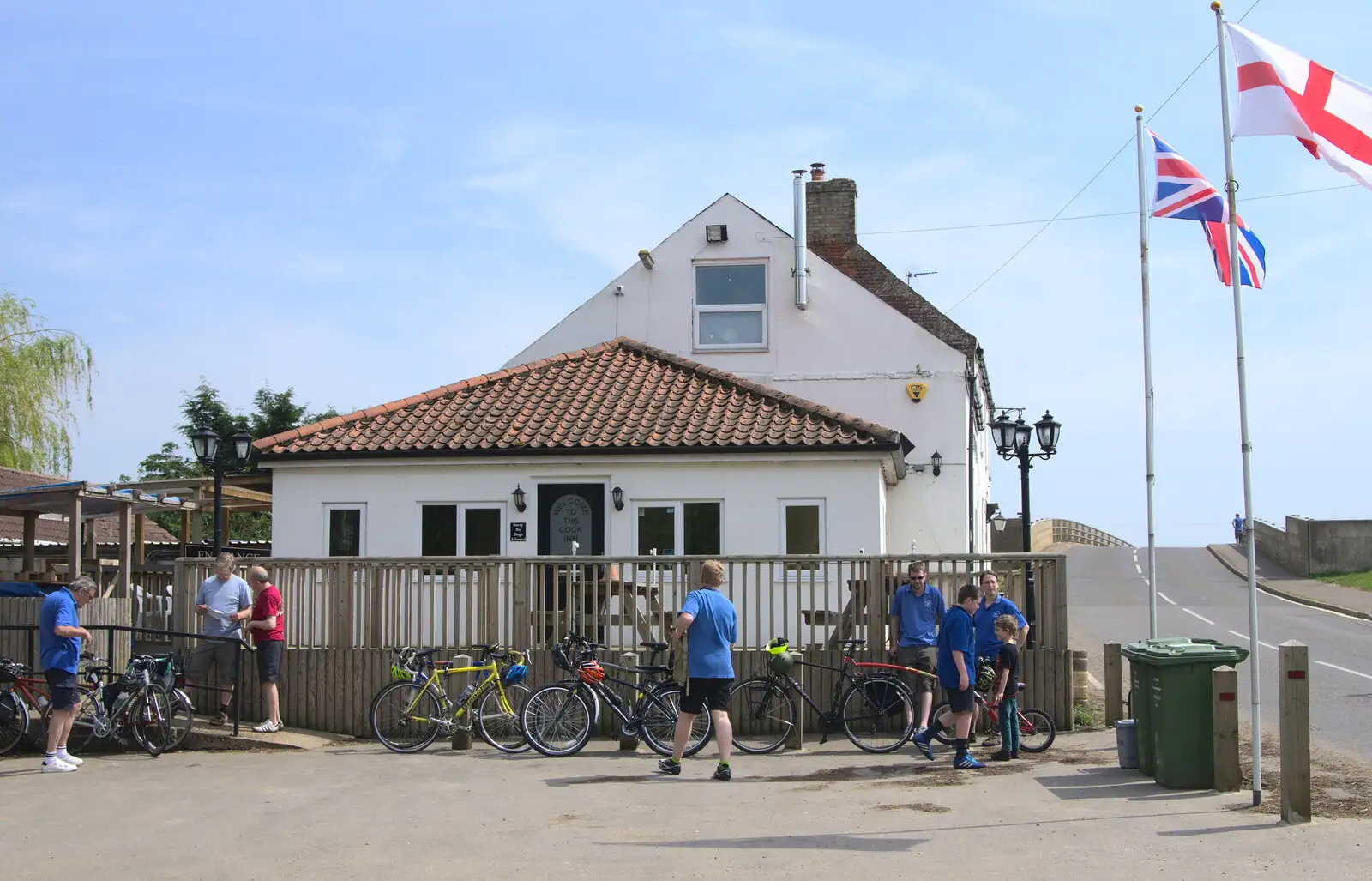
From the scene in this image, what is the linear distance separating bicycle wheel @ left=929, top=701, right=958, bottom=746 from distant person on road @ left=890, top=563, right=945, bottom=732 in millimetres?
259

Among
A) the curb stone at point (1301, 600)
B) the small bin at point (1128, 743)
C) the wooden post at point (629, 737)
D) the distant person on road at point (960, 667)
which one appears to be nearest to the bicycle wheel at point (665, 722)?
the wooden post at point (629, 737)

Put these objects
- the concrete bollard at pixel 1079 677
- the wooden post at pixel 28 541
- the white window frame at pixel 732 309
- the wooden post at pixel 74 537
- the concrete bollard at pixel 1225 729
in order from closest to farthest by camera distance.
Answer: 1. the concrete bollard at pixel 1225 729
2. the concrete bollard at pixel 1079 677
3. the wooden post at pixel 74 537
4. the wooden post at pixel 28 541
5. the white window frame at pixel 732 309

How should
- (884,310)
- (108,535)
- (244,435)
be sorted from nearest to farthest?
(244,435)
(884,310)
(108,535)

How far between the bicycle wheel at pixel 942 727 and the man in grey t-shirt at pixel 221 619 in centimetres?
Result: 689

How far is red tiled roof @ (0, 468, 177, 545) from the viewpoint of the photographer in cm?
2684

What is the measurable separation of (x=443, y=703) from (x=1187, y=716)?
6.97 m

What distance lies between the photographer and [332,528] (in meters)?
18.1

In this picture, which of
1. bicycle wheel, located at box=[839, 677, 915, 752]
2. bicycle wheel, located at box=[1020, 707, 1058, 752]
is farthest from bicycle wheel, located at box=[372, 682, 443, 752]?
bicycle wheel, located at box=[1020, 707, 1058, 752]

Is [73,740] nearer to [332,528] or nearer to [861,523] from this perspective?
[332,528]

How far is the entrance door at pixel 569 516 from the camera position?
704 inches

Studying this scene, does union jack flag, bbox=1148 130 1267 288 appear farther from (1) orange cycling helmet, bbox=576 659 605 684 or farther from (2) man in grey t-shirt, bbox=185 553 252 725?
(2) man in grey t-shirt, bbox=185 553 252 725

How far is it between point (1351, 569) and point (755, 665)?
37968 millimetres

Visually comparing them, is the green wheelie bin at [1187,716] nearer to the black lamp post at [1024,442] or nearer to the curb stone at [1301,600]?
the black lamp post at [1024,442]

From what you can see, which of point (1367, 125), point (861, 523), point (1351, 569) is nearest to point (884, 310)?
point (861, 523)
